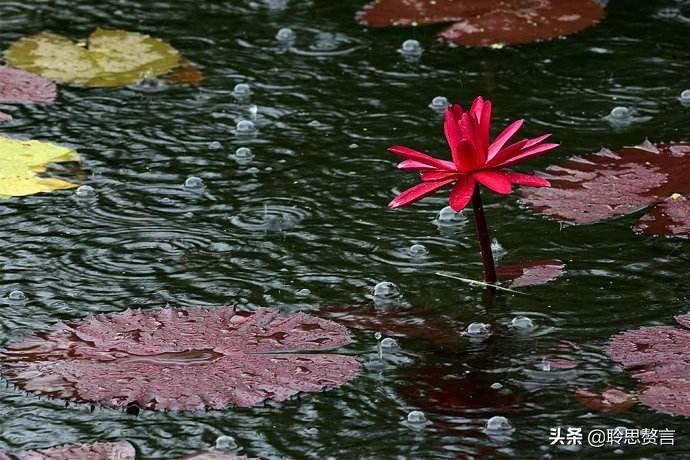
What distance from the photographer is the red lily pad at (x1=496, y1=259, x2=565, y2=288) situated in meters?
2.78

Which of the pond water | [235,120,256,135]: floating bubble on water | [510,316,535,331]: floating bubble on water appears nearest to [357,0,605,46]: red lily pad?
the pond water

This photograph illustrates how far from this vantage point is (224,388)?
7.54ft

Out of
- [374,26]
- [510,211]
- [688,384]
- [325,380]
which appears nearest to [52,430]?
[325,380]

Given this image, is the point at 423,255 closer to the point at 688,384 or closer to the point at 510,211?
the point at 510,211

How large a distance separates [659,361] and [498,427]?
384 millimetres

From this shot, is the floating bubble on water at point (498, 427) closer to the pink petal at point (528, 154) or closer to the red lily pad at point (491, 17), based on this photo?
the pink petal at point (528, 154)

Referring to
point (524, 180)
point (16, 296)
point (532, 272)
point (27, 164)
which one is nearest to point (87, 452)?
point (16, 296)

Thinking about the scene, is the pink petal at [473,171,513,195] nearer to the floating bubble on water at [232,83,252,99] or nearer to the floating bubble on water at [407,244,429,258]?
the floating bubble on water at [407,244,429,258]

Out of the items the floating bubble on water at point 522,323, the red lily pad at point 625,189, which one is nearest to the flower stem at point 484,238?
the floating bubble on water at point 522,323

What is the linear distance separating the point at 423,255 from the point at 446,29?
65.4 inches

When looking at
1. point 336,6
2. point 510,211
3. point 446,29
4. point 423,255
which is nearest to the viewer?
point 423,255

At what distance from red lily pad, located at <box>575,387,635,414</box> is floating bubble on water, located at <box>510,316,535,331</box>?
0.89ft

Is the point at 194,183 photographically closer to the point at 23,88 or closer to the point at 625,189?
the point at 23,88

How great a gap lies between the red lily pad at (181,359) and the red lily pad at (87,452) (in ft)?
0.46
